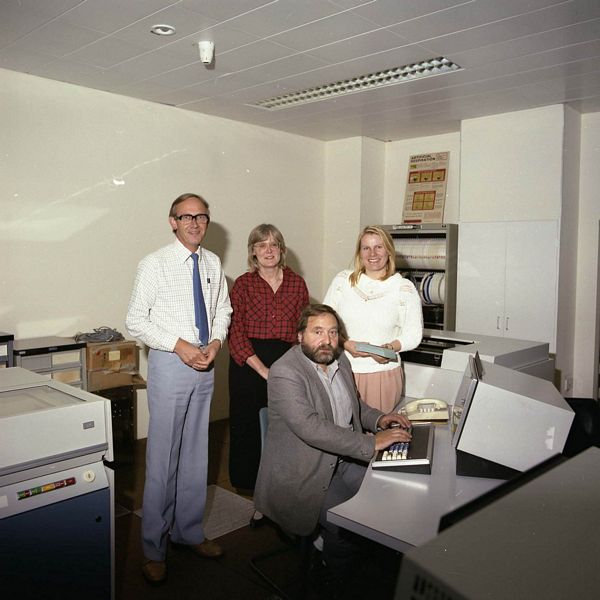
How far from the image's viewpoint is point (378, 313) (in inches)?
106

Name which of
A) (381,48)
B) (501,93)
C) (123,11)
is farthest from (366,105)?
(123,11)

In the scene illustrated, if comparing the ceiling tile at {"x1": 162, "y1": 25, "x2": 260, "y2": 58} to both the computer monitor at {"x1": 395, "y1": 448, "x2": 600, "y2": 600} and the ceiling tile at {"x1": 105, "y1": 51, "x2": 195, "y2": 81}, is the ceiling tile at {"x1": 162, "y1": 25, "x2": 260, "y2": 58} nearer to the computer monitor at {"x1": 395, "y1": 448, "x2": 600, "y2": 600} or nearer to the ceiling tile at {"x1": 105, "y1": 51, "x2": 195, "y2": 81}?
the ceiling tile at {"x1": 105, "y1": 51, "x2": 195, "y2": 81}

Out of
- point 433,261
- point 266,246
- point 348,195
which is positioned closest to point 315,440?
point 266,246

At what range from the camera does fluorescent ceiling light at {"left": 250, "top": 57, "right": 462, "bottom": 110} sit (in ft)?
11.7

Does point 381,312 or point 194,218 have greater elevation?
point 194,218

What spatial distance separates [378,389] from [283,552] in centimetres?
86

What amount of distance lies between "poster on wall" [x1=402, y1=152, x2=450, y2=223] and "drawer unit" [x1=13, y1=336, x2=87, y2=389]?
11.0 ft

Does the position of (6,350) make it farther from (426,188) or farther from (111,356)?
(426,188)

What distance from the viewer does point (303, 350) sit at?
224 centimetres

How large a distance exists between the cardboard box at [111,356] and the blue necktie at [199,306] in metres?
1.41

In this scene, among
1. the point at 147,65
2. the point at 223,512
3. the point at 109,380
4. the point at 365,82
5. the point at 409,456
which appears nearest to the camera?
the point at 409,456

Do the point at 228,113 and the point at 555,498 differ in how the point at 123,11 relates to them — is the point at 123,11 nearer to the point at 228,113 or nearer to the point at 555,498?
the point at 228,113

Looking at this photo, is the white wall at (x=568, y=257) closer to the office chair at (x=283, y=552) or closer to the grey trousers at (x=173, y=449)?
the office chair at (x=283, y=552)

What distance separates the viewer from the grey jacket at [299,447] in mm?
2014
